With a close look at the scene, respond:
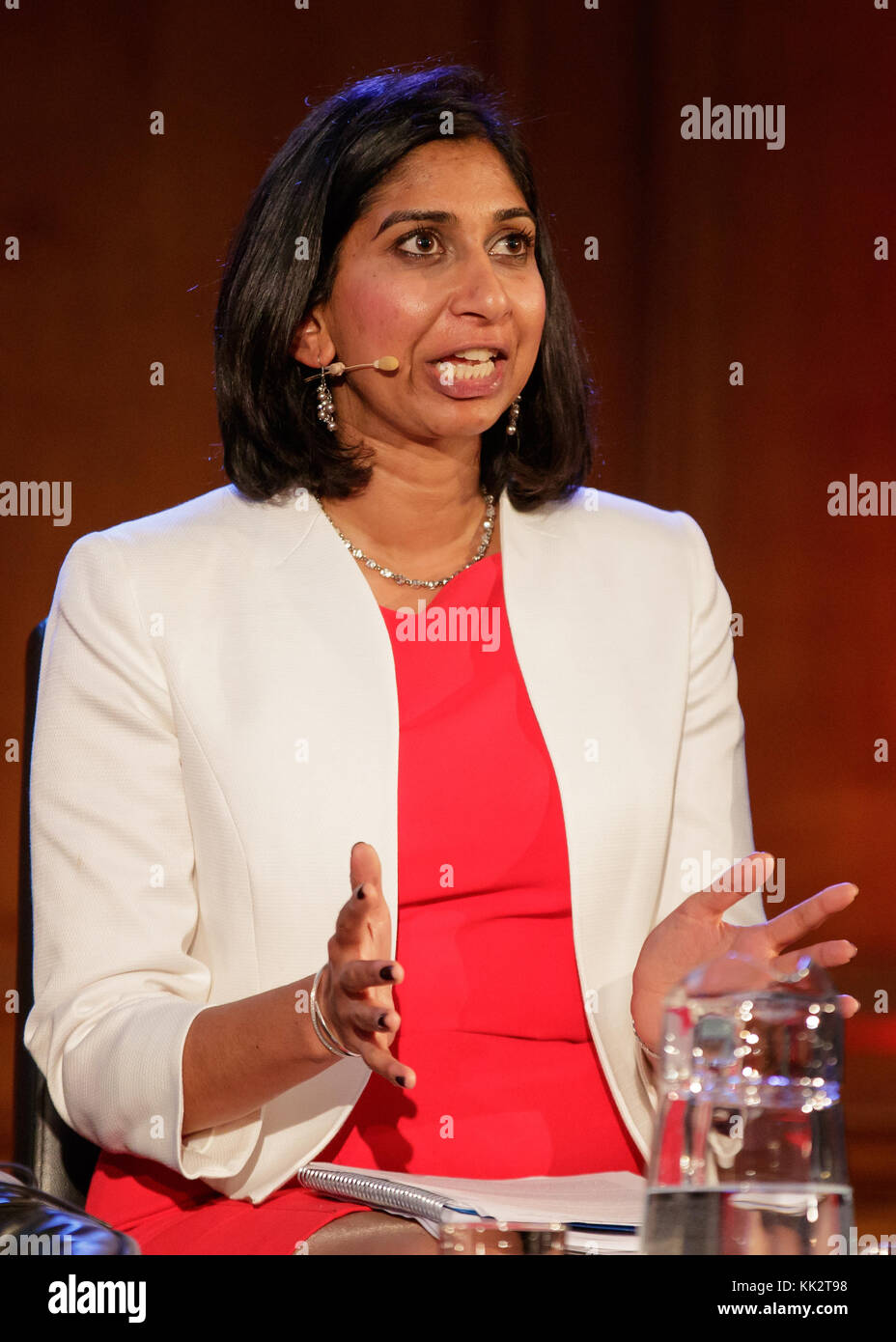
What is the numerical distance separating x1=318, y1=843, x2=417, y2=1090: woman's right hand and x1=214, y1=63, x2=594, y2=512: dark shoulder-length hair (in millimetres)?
649

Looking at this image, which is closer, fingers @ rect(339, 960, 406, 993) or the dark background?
fingers @ rect(339, 960, 406, 993)

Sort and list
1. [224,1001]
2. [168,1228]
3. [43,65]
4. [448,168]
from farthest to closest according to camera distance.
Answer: [43,65] → [448,168] → [224,1001] → [168,1228]

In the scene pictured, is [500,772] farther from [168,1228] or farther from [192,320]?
[192,320]

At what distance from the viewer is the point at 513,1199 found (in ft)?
3.74

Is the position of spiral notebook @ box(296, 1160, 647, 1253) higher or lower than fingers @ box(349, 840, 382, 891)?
lower

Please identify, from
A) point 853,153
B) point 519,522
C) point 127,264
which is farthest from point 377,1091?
point 853,153

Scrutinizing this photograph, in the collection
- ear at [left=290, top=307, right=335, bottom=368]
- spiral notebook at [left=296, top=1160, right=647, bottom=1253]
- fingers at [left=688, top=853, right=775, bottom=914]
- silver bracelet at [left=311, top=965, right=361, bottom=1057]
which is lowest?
spiral notebook at [left=296, top=1160, right=647, bottom=1253]

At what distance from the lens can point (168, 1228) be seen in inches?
52.9

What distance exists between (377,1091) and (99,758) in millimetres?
378

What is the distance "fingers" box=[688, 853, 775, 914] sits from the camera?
3.94 feet

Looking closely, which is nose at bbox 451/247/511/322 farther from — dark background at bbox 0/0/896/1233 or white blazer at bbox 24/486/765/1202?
dark background at bbox 0/0/896/1233

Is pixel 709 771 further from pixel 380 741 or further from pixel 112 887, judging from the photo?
pixel 112 887

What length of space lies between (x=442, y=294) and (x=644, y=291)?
153cm

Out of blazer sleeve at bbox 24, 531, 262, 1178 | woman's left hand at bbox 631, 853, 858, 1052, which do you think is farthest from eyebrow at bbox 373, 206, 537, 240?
woman's left hand at bbox 631, 853, 858, 1052
